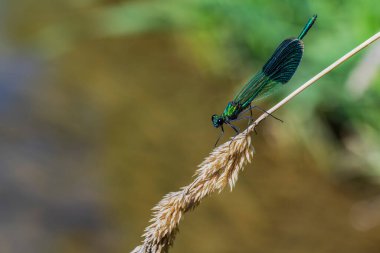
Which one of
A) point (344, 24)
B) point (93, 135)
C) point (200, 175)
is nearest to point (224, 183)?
point (200, 175)

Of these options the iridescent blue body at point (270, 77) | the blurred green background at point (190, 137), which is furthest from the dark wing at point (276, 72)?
the blurred green background at point (190, 137)

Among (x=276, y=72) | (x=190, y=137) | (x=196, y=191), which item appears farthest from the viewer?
(x=190, y=137)

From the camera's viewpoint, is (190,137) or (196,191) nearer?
(196,191)

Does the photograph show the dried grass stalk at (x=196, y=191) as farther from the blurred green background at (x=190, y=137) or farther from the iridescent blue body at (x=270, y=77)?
the blurred green background at (x=190, y=137)

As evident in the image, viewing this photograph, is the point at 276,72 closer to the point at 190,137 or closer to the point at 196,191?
the point at 196,191

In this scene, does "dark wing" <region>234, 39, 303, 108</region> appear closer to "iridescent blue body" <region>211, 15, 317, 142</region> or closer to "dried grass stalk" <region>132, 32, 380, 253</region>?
"iridescent blue body" <region>211, 15, 317, 142</region>

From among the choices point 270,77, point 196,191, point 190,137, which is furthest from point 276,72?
point 190,137

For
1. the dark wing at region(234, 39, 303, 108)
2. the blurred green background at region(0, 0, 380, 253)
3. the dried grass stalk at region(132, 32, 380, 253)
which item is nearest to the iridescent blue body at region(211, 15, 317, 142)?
the dark wing at region(234, 39, 303, 108)
